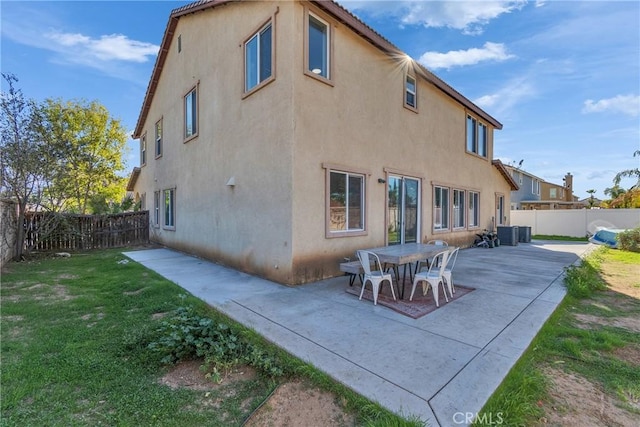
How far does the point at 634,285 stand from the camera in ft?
23.4

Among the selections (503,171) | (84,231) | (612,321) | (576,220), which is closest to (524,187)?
(576,220)

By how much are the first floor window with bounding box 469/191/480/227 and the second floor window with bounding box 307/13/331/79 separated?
9919 millimetres

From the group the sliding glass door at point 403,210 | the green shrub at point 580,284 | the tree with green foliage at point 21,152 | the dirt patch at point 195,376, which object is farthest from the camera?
Result: the tree with green foliage at point 21,152

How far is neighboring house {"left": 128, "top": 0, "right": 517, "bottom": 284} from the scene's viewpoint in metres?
6.83

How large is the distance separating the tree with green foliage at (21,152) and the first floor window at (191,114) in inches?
175

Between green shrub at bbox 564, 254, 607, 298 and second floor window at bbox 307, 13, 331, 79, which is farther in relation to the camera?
second floor window at bbox 307, 13, 331, 79

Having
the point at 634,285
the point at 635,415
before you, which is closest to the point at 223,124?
the point at 635,415

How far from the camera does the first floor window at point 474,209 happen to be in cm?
1422

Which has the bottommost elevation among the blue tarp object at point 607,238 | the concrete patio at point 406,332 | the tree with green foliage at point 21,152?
the concrete patio at point 406,332

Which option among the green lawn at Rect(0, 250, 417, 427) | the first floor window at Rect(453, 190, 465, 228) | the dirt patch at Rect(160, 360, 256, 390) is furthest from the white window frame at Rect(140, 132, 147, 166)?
the dirt patch at Rect(160, 360, 256, 390)

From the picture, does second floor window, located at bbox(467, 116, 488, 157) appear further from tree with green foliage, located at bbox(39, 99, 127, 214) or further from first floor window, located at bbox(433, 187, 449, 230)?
tree with green foliage, located at bbox(39, 99, 127, 214)

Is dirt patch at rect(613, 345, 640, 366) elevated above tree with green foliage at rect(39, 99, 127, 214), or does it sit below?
below

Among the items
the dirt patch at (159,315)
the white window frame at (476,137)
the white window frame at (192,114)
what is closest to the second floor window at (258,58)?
the white window frame at (192,114)

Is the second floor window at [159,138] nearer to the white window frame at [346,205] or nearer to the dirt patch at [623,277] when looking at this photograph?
the white window frame at [346,205]
